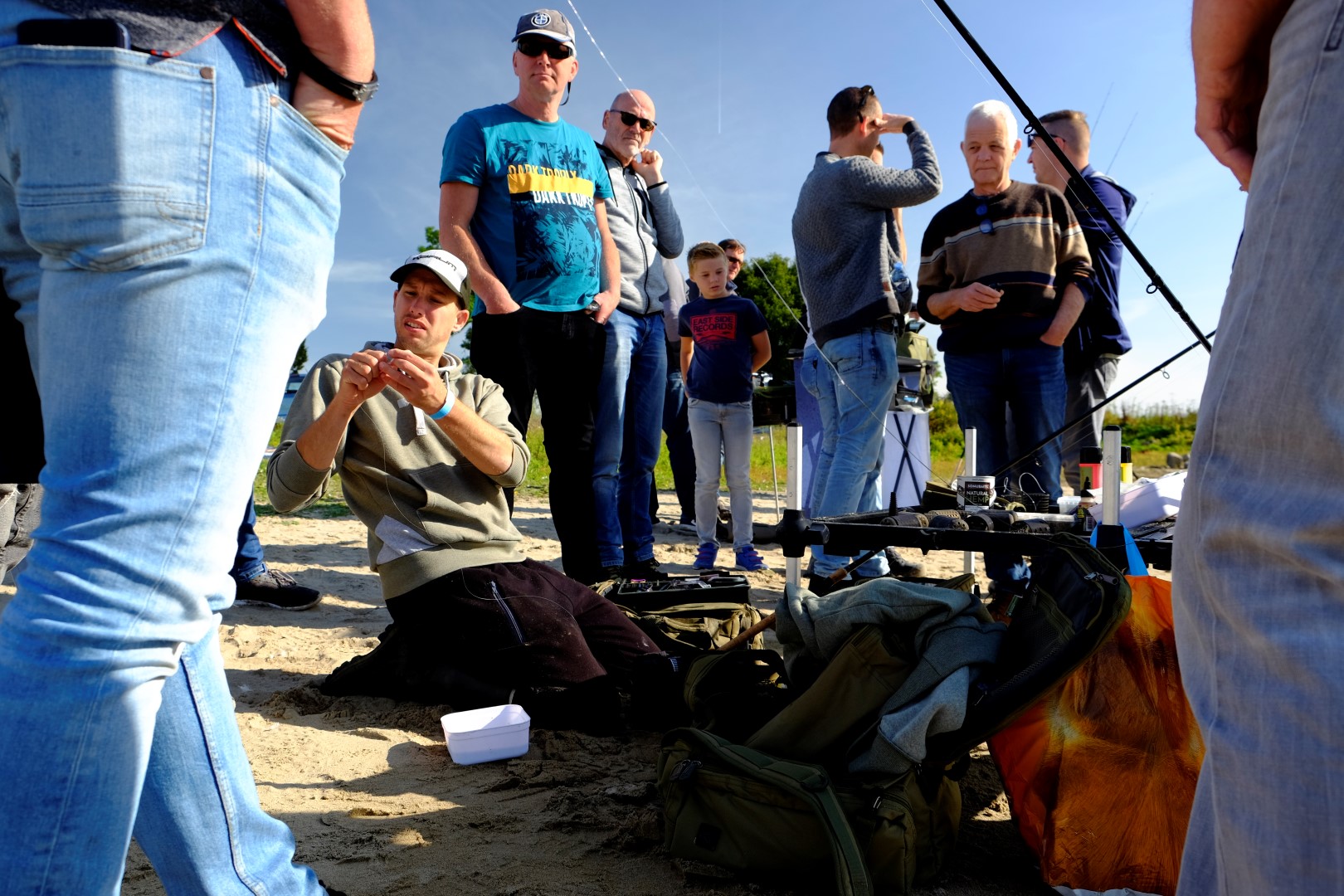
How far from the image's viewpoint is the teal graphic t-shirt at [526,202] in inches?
136

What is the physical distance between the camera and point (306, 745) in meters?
2.25

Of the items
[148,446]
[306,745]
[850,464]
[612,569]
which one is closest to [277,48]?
[148,446]

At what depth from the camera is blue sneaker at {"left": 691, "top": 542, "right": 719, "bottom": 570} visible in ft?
15.8

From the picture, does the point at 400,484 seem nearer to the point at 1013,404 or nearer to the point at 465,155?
the point at 465,155

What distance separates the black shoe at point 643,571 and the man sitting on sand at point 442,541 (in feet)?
3.28

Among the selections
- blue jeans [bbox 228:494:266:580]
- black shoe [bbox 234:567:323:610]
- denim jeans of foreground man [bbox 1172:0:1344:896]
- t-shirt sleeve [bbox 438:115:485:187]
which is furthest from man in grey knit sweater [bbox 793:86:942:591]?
denim jeans of foreground man [bbox 1172:0:1344:896]

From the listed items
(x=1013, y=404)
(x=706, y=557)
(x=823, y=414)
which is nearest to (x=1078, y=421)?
(x=1013, y=404)

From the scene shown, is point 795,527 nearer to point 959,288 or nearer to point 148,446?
point 959,288

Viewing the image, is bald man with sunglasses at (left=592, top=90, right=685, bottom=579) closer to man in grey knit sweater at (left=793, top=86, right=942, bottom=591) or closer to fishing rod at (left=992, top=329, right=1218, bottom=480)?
man in grey knit sweater at (left=793, top=86, right=942, bottom=591)

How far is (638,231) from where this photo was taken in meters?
4.50

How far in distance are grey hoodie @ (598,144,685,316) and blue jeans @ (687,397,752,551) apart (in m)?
0.91

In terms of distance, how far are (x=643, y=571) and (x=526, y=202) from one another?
166cm

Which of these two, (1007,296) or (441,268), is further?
(1007,296)

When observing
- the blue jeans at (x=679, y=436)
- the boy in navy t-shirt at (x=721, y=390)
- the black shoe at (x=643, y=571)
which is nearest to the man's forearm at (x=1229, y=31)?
the black shoe at (x=643, y=571)
